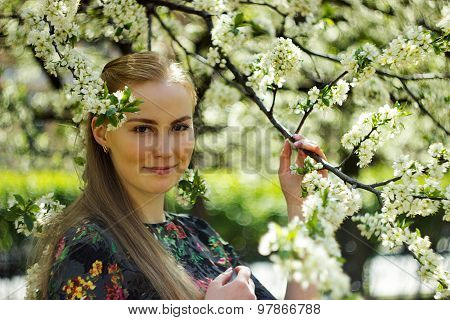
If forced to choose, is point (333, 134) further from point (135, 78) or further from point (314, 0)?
point (135, 78)

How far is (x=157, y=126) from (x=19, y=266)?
6.54 feet

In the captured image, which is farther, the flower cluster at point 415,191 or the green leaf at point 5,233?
the green leaf at point 5,233

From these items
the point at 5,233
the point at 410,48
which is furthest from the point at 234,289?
the point at 5,233

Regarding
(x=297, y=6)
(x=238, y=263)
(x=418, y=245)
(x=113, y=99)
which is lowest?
(x=238, y=263)

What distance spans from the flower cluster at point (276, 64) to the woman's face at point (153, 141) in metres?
0.29

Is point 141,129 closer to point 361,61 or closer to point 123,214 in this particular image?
point 123,214

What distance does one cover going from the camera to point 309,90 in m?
1.94

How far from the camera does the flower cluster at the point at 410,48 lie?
174 centimetres

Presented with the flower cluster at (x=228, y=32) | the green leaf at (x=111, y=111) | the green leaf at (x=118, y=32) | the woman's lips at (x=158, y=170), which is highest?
the green leaf at (x=118, y=32)

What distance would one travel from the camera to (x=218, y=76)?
2.96 m

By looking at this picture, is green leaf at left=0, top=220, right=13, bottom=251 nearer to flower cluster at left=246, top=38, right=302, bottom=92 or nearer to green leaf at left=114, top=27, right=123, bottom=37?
green leaf at left=114, top=27, right=123, bottom=37

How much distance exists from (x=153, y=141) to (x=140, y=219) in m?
0.23

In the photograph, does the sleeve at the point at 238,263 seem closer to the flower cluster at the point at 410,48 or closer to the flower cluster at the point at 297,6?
the flower cluster at the point at 410,48

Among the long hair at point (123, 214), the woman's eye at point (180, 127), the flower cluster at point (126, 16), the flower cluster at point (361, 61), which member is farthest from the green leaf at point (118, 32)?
the flower cluster at point (361, 61)
